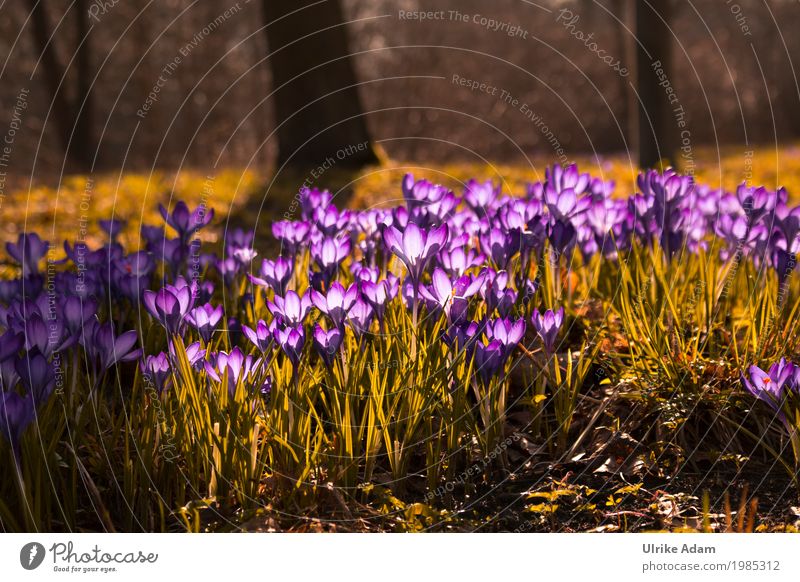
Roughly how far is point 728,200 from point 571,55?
67.6 ft

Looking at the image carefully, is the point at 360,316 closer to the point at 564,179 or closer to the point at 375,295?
the point at 375,295

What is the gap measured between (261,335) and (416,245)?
1.78 feet

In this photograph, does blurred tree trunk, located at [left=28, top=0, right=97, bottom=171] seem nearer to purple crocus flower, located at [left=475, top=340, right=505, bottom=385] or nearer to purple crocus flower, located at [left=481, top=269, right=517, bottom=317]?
purple crocus flower, located at [left=481, top=269, right=517, bottom=317]

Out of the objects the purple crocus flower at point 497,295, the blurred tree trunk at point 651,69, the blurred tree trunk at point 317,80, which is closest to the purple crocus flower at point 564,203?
the purple crocus flower at point 497,295

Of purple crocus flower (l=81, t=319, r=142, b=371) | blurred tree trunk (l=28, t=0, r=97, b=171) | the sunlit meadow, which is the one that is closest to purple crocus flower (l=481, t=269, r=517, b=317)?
the sunlit meadow

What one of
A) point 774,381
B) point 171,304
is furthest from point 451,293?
point 774,381

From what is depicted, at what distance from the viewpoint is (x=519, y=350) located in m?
2.91

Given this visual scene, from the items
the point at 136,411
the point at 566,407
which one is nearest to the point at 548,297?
the point at 566,407

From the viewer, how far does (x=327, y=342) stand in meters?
2.30

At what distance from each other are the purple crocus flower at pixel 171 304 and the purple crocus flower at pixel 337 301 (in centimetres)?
41

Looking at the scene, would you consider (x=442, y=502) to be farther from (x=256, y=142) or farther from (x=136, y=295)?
(x=256, y=142)

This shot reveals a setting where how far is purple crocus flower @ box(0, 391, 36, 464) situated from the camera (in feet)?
6.65

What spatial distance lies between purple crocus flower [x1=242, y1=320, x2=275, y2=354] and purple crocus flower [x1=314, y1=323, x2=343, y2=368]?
0.49ft

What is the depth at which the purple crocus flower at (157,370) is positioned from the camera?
2301mm
